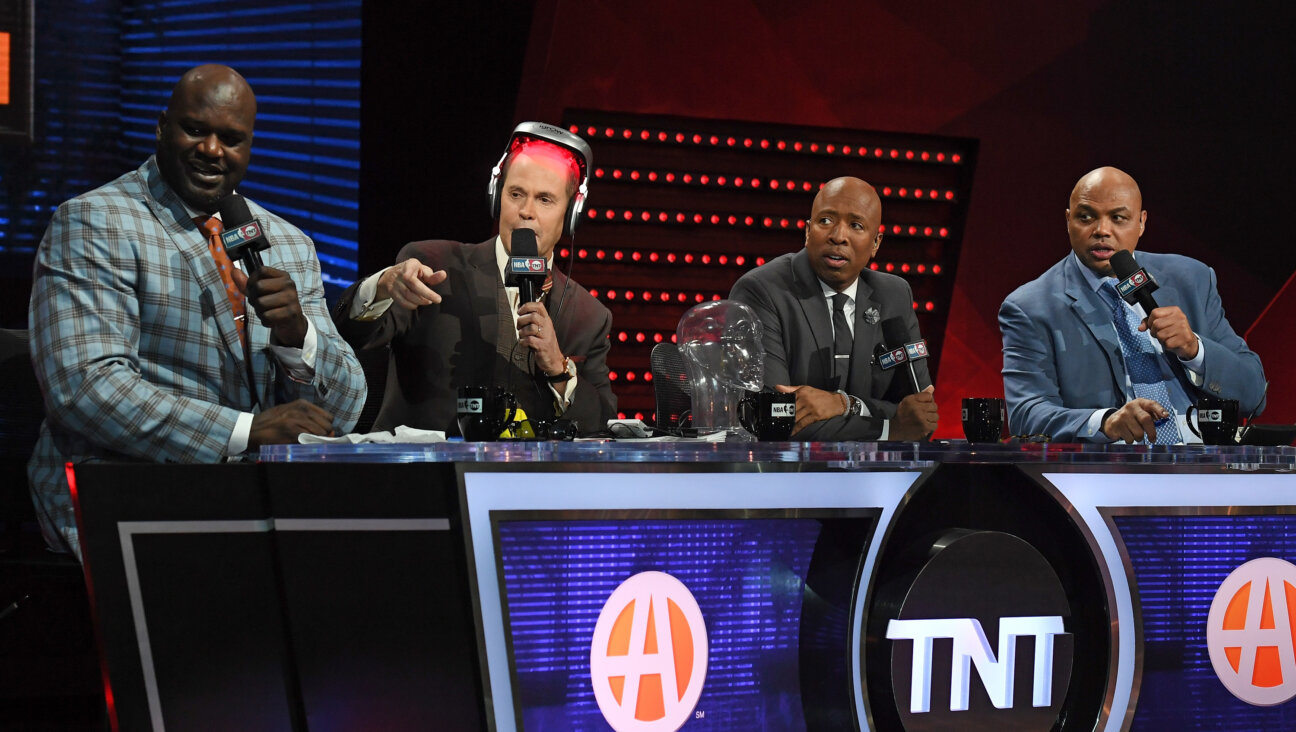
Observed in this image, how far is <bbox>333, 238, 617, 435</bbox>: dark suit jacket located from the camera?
2730 mm

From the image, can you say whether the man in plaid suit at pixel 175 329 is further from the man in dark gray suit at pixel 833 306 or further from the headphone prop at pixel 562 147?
the man in dark gray suit at pixel 833 306

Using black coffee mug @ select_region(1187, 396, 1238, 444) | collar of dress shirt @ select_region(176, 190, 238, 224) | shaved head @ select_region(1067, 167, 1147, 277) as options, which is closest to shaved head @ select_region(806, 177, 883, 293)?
shaved head @ select_region(1067, 167, 1147, 277)

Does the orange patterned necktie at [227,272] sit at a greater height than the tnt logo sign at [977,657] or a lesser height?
greater

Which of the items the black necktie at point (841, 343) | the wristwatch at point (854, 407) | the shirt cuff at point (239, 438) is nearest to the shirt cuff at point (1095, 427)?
the wristwatch at point (854, 407)

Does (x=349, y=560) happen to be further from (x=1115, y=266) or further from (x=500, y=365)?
(x=1115, y=266)

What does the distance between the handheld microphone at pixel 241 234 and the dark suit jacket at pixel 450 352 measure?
2.16 feet

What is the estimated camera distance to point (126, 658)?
1.56 meters

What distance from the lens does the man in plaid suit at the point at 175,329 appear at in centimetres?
201

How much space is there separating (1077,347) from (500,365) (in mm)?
1585

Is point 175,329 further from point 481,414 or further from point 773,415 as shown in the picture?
point 773,415

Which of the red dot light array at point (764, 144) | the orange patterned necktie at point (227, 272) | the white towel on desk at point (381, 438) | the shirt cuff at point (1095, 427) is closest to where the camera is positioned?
the white towel on desk at point (381, 438)

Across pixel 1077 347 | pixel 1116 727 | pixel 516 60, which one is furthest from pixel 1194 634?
pixel 516 60

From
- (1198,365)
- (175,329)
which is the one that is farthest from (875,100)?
(175,329)

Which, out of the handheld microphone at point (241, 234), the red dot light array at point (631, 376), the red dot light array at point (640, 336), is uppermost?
the handheld microphone at point (241, 234)
